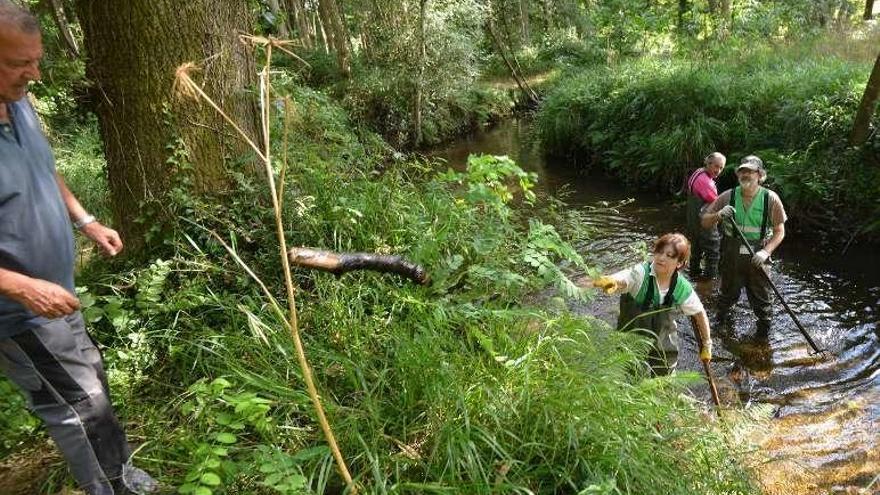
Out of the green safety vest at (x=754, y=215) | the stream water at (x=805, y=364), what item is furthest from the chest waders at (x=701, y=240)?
the green safety vest at (x=754, y=215)

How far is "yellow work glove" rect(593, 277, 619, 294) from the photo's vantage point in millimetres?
3812

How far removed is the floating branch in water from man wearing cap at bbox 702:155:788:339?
3.69m

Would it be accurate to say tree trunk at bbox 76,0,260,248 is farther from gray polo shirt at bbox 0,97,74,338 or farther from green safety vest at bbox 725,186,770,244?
green safety vest at bbox 725,186,770,244

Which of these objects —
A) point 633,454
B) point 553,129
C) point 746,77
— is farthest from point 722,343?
point 553,129

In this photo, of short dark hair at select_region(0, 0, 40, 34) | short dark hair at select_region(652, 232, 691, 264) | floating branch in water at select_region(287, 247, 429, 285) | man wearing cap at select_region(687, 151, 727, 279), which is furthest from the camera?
man wearing cap at select_region(687, 151, 727, 279)

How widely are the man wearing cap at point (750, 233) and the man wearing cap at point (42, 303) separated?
17.7ft

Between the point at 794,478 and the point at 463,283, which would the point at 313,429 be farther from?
the point at 794,478

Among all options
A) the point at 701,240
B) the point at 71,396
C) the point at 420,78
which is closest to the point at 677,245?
the point at 71,396

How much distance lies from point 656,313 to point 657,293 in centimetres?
14

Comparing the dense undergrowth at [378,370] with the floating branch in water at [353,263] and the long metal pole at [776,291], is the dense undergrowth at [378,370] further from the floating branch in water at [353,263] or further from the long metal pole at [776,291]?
the long metal pole at [776,291]

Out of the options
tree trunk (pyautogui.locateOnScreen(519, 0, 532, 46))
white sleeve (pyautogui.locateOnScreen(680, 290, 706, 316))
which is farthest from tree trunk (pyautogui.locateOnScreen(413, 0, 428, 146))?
tree trunk (pyautogui.locateOnScreen(519, 0, 532, 46))

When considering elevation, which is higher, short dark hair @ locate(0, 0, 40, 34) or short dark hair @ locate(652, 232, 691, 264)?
short dark hair @ locate(0, 0, 40, 34)

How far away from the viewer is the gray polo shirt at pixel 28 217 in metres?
2.00

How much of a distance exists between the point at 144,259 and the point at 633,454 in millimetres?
3139
